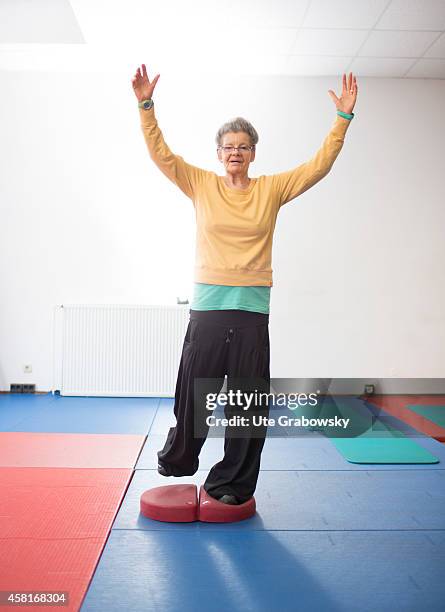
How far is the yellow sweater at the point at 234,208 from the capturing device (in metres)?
2.30

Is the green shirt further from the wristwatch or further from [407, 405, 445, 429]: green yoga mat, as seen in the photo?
[407, 405, 445, 429]: green yoga mat

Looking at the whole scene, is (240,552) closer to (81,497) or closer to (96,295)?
(81,497)

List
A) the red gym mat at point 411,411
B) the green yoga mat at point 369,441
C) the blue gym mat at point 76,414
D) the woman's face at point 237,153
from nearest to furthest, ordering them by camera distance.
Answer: the woman's face at point 237,153 → the green yoga mat at point 369,441 → the blue gym mat at point 76,414 → the red gym mat at point 411,411

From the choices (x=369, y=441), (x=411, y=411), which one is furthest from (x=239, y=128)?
(x=411, y=411)

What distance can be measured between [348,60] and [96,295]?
2762 millimetres

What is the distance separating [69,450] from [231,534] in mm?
1413

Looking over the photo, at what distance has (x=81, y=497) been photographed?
2.48m

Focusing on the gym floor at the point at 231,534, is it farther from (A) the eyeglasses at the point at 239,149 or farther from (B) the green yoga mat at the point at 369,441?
(A) the eyeglasses at the point at 239,149

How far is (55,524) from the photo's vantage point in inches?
85.7

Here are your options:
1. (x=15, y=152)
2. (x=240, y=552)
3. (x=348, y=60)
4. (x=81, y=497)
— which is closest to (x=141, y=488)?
(x=81, y=497)

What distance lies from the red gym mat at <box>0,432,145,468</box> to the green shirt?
1099mm

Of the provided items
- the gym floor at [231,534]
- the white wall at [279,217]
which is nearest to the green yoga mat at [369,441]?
the gym floor at [231,534]

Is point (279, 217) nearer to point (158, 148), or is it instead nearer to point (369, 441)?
point (369, 441)

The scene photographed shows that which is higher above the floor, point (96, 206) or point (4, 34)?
point (4, 34)
